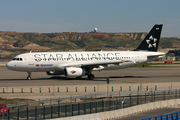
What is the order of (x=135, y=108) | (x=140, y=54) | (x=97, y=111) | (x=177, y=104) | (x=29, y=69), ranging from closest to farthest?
(x=97, y=111) → (x=135, y=108) → (x=177, y=104) → (x=29, y=69) → (x=140, y=54)

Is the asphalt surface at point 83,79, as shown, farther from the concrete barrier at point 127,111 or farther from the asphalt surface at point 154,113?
the asphalt surface at point 154,113

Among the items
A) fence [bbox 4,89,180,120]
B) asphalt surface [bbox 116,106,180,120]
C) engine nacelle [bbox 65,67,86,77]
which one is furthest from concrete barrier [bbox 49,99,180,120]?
engine nacelle [bbox 65,67,86,77]

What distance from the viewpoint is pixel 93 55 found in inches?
2324

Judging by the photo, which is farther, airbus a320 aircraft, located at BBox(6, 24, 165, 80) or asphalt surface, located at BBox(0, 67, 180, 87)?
airbus a320 aircraft, located at BBox(6, 24, 165, 80)

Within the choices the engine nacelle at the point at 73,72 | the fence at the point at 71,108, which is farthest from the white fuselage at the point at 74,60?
the fence at the point at 71,108

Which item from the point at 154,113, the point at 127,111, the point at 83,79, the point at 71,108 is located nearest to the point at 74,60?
the point at 83,79

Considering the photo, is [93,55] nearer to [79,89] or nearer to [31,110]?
[79,89]

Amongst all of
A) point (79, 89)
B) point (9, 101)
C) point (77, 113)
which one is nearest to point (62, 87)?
point (79, 89)

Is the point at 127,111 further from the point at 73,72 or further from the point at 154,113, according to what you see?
the point at 73,72

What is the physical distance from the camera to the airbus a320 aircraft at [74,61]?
55.2 m

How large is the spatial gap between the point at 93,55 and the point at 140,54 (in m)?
9.76

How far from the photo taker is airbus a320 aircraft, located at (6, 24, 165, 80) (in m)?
55.2

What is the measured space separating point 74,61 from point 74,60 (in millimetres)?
189

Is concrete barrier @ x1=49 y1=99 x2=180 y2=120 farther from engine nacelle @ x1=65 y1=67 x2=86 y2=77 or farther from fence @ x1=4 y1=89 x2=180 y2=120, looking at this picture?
engine nacelle @ x1=65 y1=67 x2=86 y2=77
